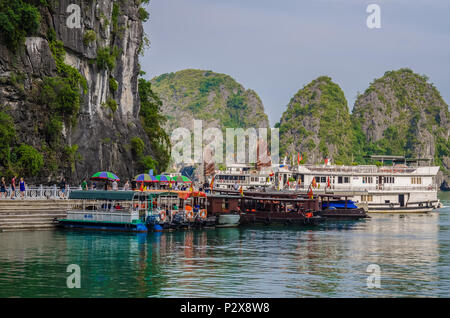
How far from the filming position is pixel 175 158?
181 metres

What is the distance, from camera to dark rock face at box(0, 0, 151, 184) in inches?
1736

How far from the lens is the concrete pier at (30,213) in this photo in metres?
37.1

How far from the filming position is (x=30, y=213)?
3853 cm

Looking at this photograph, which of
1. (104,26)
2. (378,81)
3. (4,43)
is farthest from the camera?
(378,81)

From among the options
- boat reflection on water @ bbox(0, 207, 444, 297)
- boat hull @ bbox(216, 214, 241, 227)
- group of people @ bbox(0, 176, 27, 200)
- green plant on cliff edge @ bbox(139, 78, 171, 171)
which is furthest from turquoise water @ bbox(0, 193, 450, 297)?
green plant on cliff edge @ bbox(139, 78, 171, 171)

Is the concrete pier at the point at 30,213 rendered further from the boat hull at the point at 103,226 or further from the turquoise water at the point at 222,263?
the turquoise water at the point at 222,263

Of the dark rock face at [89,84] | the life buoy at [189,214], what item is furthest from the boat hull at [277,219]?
the dark rock face at [89,84]

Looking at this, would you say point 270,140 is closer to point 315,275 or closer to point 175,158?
point 175,158

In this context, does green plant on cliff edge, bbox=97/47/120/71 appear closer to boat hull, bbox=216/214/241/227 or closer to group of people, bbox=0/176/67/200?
group of people, bbox=0/176/67/200

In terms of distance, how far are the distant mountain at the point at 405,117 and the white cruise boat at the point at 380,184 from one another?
358 feet

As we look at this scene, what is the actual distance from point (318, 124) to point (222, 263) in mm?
145791

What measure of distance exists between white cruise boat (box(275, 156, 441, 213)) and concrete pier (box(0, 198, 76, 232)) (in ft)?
107

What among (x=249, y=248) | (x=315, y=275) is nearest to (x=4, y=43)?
(x=249, y=248)
